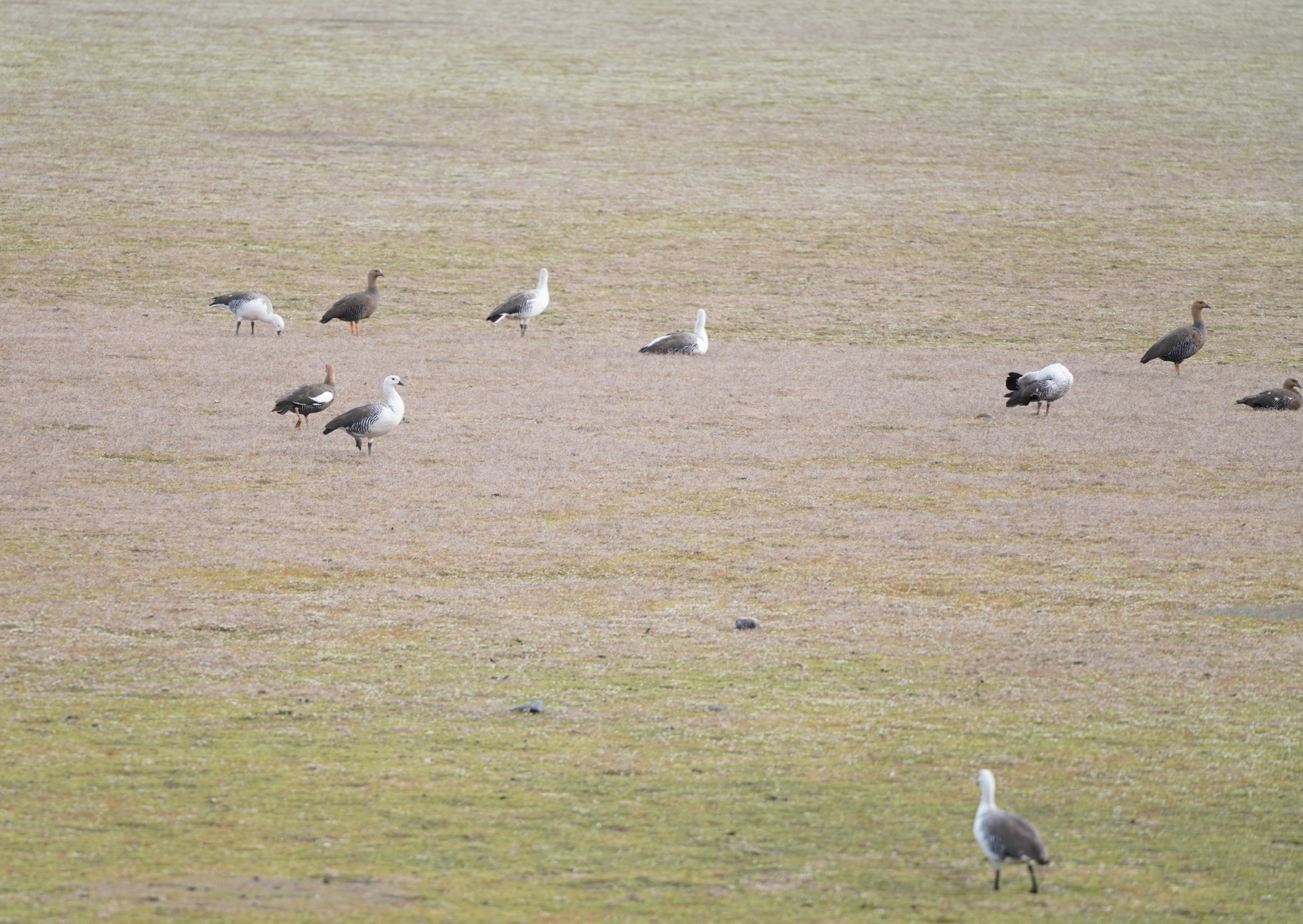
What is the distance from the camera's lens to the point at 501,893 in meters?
9.52

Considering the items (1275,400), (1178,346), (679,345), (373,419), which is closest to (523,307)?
(679,345)

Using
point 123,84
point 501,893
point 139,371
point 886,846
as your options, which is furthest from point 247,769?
point 123,84

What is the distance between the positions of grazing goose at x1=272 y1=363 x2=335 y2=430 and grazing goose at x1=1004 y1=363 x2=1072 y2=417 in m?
10.7

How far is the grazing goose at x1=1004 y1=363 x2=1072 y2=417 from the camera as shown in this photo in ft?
84.4

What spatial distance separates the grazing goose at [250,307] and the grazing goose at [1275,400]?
1826cm

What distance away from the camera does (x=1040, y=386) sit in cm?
2573

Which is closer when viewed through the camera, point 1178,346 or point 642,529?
point 642,529

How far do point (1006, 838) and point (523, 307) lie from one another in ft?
80.2

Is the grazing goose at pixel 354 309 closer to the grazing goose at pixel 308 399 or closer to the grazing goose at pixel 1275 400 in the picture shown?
the grazing goose at pixel 308 399

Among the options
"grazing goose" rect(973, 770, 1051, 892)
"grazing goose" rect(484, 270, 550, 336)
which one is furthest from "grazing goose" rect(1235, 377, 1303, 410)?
"grazing goose" rect(973, 770, 1051, 892)

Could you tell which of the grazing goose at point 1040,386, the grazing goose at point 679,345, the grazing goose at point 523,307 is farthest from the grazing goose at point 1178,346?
the grazing goose at point 523,307

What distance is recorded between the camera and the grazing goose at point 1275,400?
2705cm

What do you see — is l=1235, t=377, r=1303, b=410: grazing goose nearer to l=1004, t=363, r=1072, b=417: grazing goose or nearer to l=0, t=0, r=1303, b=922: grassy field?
l=0, t=0, r=1303, b=922: grassy field

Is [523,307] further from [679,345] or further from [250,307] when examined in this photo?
[250,307]
